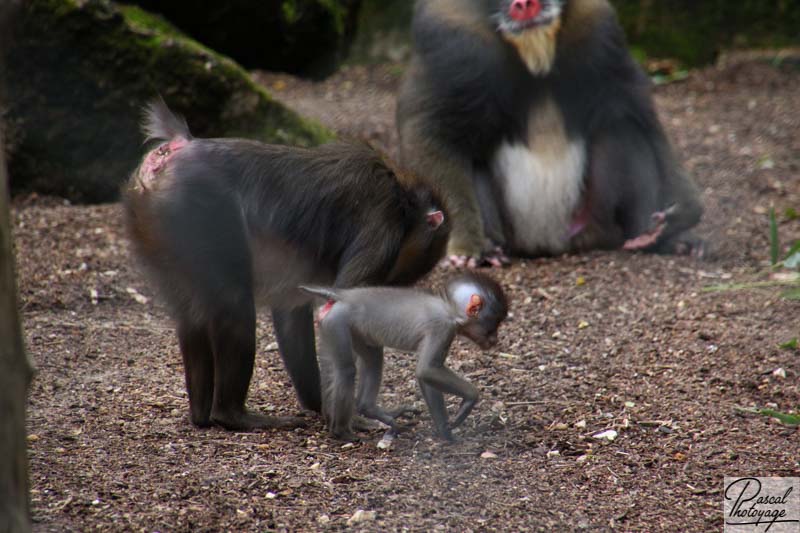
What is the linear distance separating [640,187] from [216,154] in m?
2.79

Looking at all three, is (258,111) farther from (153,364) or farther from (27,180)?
(153,364)

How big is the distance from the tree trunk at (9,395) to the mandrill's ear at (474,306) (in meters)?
1.36

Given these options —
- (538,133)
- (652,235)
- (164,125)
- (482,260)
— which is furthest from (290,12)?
(164,125)

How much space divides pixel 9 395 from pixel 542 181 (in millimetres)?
3617

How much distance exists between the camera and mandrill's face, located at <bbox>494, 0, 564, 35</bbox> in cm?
462

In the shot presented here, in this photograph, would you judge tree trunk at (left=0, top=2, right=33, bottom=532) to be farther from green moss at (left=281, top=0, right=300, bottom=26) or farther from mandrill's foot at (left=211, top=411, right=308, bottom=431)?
green moss at (left=281, top=0, right=300, bottom=26)

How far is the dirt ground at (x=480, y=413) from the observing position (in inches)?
96.4

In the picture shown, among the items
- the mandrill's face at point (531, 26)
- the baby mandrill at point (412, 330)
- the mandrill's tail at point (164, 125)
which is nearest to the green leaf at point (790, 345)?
the baby mandrill at point (412, 330)

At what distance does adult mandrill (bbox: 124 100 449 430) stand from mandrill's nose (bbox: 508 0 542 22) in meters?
1.83

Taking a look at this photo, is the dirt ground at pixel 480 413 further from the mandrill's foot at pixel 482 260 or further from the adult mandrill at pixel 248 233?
the adult mandrill at pixel 248 233

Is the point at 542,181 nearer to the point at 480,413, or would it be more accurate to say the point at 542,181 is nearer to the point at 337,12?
the point at 480,413

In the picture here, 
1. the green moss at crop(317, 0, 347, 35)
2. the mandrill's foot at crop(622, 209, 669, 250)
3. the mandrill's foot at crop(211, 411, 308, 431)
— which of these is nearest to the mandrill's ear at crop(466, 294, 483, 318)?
the mandrill's foot at crop(211, 411, 308, 431)

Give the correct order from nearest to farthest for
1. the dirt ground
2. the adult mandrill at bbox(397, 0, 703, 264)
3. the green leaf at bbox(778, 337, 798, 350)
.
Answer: the dirt ground
the green leaf at bbox(778, 337, 798, 350)
the adult mandrill at bbox(397, 0, 703, 264)

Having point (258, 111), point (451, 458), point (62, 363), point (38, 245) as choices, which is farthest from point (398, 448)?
point (258, 111)
